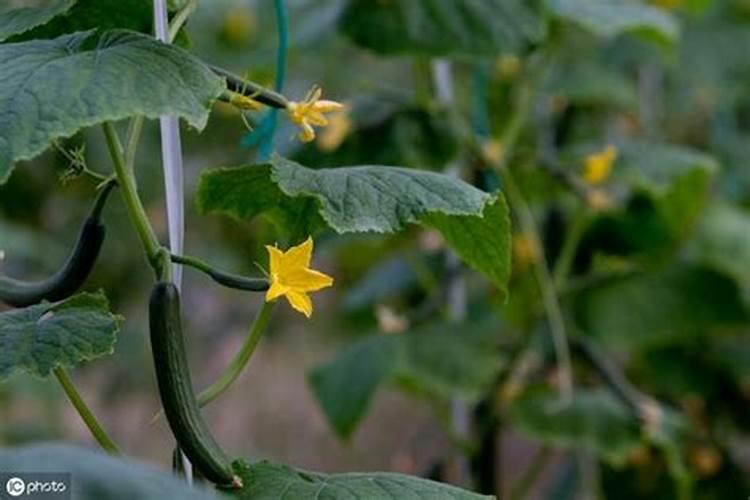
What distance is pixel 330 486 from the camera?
891mm

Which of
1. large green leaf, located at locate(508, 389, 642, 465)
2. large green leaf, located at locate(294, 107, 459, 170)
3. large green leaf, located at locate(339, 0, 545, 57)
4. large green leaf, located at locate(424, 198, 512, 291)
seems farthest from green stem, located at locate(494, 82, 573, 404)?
large green leaf, located at locate(424, 198, 512, 291)

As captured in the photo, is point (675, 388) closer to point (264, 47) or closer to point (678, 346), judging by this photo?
point (678, 346)

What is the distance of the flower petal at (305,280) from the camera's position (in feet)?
2.98

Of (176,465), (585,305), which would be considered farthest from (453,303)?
(176,465)

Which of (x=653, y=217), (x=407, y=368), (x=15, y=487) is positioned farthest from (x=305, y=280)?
(x=653, y=217)

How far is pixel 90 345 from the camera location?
885 millimetres

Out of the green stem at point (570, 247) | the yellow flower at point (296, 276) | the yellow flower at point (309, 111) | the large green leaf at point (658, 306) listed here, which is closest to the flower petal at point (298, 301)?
the yellow flower at point (296, 276)

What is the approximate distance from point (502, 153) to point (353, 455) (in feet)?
6.41

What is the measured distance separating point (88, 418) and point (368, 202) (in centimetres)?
19

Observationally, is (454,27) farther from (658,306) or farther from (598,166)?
(658,306)

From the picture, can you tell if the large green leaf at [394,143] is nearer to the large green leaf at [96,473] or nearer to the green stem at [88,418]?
the green stem at [88,418]

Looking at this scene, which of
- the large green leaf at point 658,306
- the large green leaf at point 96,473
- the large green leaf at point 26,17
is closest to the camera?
the large green leaf at point 96,473

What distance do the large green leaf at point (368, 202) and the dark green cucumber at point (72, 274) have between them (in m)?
0.07

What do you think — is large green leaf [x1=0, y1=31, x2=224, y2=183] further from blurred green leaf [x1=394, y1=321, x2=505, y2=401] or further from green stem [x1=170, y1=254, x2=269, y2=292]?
blurred green leaf [x1=394, y1=321, x2=505, y2=401]
